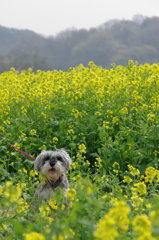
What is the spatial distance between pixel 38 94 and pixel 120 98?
5.65ft

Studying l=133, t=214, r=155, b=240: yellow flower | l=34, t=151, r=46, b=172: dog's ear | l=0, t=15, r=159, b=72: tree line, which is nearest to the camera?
l=133, t=214, r=155, b=240: yellow flower

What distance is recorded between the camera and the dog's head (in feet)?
16.6

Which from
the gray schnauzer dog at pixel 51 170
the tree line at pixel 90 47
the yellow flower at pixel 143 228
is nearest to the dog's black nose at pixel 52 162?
the gray schnauzer dog at pixel 51 170

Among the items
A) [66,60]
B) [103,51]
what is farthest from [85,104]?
[103,51]

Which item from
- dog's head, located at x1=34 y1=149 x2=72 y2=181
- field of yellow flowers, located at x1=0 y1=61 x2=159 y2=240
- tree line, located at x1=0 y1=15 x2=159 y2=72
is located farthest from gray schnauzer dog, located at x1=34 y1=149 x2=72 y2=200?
tree line, located at x1=0 y1=15 x2=159 y2=72

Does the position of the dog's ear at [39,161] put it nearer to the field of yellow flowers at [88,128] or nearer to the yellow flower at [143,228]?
the field of yellow flowers at [88,128]

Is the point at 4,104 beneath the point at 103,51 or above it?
beneath

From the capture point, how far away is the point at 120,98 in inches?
356

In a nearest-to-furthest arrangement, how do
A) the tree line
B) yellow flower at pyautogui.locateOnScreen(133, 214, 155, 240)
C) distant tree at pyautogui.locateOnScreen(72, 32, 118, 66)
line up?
1. yellow flower at pyautogui.locateOnScreen(133, 214, 155, 240)
2. the tree line
3. distant tree at pyautogui.locateOnScreen(72, 32, 118, 66)

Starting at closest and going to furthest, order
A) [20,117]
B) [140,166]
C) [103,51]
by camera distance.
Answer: [140,166]
[20,117]
[103,51]

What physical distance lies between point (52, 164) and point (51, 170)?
109mm

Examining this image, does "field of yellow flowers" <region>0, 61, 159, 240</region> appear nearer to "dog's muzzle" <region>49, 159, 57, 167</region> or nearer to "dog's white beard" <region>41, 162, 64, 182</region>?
"dog's white beard" <region>41, 162, 64, 182</region>

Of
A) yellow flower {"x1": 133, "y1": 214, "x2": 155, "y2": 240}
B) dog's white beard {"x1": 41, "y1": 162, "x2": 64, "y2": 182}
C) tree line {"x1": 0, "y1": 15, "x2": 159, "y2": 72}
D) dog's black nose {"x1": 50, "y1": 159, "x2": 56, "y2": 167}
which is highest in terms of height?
tree line {"x1": 0, "y1": 15, "x2": 159, "y2": 72}

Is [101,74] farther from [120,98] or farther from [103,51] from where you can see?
[103,51]
